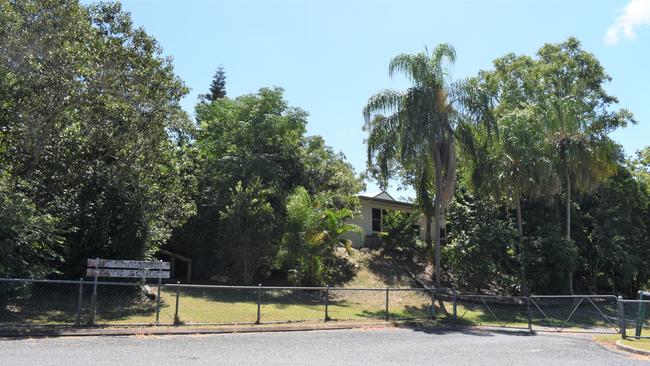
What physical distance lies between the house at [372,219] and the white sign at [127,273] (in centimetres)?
1755

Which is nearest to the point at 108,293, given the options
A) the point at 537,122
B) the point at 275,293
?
the point at 275,293

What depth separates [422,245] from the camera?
1177 inches

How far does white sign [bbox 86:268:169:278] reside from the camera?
14492mm

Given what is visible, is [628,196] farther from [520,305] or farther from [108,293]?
[108,293]

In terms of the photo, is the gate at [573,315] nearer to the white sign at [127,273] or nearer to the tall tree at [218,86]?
the white sign at [127,273]

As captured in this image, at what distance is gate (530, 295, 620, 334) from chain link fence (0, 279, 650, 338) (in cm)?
4

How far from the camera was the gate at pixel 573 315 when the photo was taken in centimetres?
1817

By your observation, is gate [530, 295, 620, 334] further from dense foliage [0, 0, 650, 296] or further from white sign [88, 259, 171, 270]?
white sign [88, 259, 171, 270]

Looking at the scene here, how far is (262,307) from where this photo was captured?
19141 mm

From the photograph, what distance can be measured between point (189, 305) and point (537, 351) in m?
11.2

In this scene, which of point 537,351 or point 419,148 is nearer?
point 537,351

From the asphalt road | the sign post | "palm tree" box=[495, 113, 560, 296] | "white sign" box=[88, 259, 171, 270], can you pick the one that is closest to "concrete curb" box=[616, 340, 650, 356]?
the asphalt road

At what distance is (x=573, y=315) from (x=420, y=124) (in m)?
10.5

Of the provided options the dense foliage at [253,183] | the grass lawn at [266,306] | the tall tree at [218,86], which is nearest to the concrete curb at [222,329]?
the grass lawn at [266,306]
